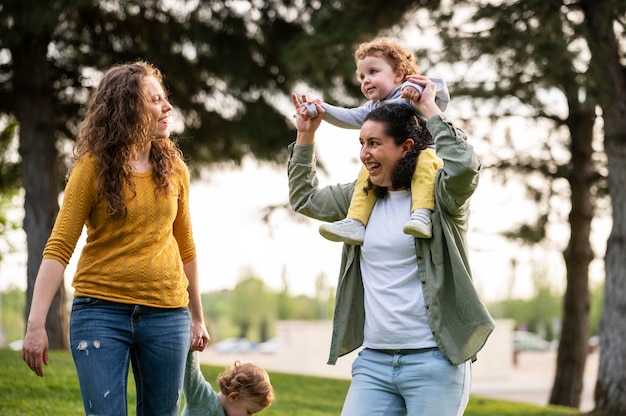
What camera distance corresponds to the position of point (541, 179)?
Result: 1352cm

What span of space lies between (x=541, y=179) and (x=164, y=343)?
11002 millimetres

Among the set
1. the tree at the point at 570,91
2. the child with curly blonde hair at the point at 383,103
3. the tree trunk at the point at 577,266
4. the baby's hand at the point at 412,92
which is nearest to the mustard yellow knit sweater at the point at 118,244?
the child with curly blonde hair at the point at 383,103

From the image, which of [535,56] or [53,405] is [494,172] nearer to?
[535,56]

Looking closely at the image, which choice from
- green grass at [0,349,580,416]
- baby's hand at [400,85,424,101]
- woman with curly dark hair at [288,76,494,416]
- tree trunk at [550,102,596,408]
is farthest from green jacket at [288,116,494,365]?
tree trunk at [550,102,596,408]

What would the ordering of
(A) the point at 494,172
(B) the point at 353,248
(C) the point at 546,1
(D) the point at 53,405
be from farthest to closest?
1. (A) the point at 494,172
2. (C) the point at 546,1
3. (D) the point at 53,405
4. (B) the point at 353,248

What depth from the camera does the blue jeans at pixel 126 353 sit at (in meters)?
3.05

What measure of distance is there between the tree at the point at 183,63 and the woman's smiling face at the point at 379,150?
315 inches

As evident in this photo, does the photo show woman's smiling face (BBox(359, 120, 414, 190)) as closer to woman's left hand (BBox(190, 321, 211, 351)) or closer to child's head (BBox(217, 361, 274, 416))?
woman's left hand (BBox(190, 321, 211, 351))

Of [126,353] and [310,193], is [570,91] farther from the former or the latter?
[126,353]

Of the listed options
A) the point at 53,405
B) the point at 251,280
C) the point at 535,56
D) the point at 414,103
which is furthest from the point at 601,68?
the point at 251,280

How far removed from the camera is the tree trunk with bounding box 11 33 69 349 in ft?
38.8

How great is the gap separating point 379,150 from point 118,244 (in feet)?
3.01

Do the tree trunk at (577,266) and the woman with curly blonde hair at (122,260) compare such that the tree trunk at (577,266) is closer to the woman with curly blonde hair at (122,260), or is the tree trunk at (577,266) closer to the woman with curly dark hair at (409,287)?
the woman with curly dark hair at (409,287)

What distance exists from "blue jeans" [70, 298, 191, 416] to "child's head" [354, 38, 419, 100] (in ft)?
3.88
